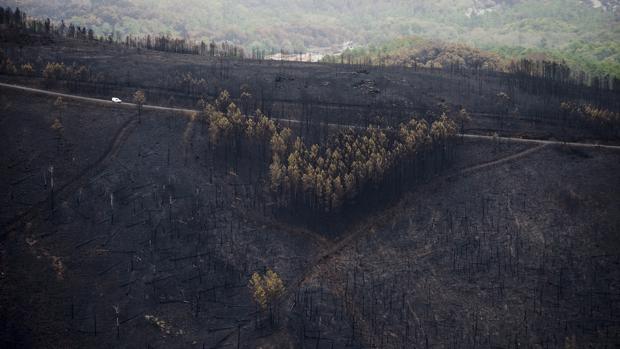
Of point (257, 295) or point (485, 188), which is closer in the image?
point (257, 295)

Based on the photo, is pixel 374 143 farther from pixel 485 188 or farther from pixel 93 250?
pixel 93 250

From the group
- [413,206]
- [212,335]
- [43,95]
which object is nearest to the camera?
[212,335]

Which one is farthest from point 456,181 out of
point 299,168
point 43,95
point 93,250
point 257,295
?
point 43,95

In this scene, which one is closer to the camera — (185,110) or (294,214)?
(294,214)

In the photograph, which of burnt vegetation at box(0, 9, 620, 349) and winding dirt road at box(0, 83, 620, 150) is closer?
burnt vegetation at box(0, 9, 620, 349)

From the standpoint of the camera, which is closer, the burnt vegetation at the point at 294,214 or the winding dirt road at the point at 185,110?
the burnt vegetation at the point at 294,214

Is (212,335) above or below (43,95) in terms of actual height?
below

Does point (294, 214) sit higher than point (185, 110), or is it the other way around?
point (185, 110)

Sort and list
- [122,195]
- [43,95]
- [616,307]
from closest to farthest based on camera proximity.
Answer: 1. [616,307]
2. [122,195]
3. [43,95]
